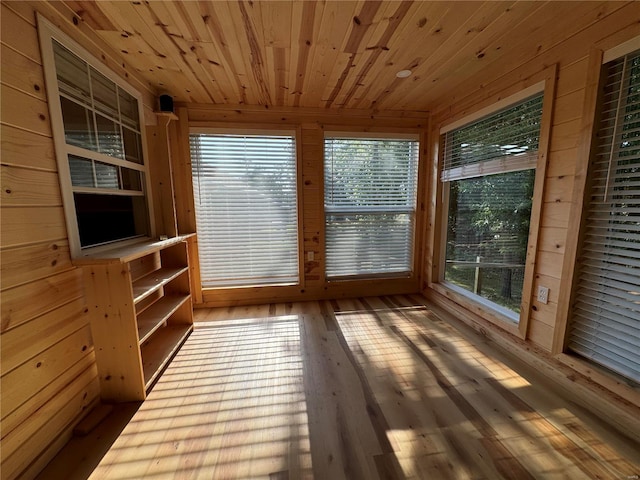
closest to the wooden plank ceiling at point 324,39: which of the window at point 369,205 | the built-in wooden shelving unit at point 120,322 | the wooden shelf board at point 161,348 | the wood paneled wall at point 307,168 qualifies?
the wood paneled wall at point 307,168

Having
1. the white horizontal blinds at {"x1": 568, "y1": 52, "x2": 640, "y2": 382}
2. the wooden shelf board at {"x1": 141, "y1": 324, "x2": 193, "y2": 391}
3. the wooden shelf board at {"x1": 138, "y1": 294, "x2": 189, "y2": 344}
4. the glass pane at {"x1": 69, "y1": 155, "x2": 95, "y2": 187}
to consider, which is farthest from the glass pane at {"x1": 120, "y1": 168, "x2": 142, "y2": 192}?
the white horizontal blinds at {"x1": 568, "y1": 52, "x2": 640, "y2": 382}

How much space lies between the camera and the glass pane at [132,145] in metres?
1.85

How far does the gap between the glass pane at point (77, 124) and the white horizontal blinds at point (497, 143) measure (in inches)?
114

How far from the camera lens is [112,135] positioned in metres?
1.69

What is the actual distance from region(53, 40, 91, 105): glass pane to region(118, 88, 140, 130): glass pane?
34 cm

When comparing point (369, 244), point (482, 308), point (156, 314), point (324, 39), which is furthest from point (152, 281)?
point (482, 308)

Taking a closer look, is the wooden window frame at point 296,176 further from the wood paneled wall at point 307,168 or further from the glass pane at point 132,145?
the glass pane at point 132,145

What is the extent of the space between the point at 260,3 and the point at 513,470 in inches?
98.8

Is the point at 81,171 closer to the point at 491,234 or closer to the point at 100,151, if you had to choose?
the point at 100,151

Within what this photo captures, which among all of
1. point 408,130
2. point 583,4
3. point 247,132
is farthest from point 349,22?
point 408,130

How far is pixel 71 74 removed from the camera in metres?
1.35

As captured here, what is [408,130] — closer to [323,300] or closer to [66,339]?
[323,300]

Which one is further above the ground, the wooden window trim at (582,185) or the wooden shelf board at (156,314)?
the wooden window trim at (582,185)

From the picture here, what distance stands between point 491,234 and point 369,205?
1260mm
